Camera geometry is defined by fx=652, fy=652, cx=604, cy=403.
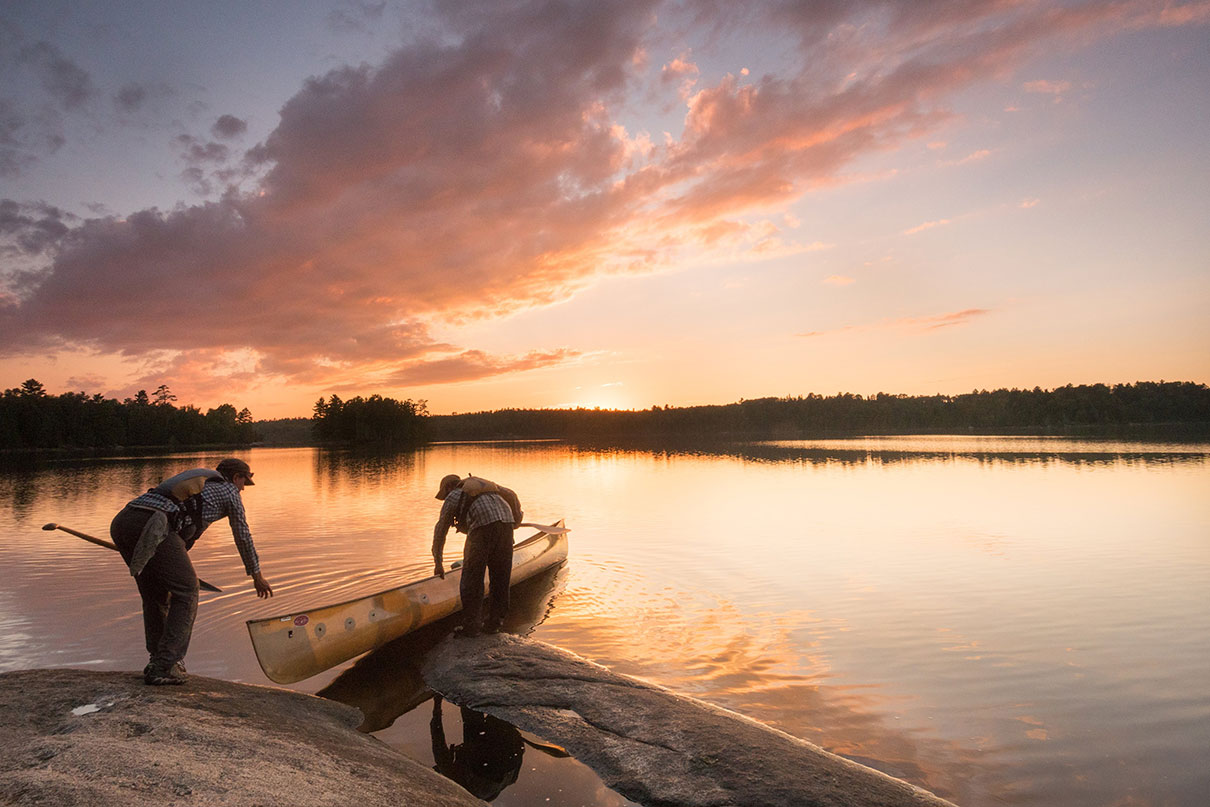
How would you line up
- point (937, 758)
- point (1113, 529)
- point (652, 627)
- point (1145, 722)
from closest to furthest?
point (937, 758) → point (1145, 722) → point (652, 627) → point (1113, 529)

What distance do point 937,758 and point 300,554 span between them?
17.8 m

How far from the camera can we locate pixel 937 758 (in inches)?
288

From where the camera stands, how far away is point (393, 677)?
955 cm

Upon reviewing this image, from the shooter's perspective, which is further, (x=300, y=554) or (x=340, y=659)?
(x=300, y=554)

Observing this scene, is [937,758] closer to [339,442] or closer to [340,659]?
[340,659]

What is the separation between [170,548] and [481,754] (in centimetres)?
402

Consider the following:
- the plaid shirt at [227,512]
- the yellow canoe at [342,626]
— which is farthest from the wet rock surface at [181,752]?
the plaid shirt at [227,512]

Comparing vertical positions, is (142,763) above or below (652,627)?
above

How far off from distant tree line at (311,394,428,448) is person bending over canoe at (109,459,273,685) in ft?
497

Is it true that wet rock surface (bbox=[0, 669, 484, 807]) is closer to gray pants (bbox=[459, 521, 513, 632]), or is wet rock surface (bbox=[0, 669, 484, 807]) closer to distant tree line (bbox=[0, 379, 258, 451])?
gray pants (bbox=[459, 521, 513, 632])

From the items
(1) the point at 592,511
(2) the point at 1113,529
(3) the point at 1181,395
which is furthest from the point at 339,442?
(3) the point at 1181,395

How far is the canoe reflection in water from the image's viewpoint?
688cm

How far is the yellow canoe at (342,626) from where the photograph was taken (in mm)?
8500

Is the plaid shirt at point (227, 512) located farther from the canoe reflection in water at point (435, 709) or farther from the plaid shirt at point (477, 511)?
the plaid shirt at point (477, 511)
